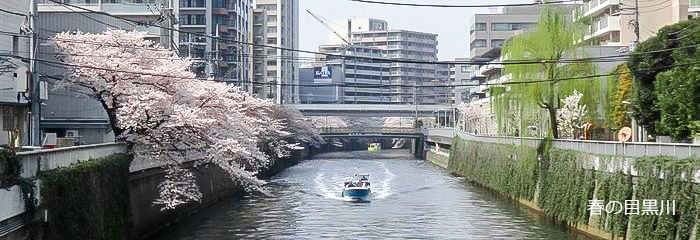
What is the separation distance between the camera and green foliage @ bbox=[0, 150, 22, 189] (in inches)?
588

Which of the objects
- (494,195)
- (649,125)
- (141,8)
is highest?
(141,8)

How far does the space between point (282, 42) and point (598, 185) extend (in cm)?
11300

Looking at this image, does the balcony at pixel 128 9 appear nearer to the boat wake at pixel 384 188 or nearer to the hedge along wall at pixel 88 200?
the boat wake at pixel 384 188

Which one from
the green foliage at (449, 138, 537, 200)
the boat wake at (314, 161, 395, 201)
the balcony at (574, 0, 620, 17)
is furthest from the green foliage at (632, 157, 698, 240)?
the balcony at (574, 0, 620, 17)

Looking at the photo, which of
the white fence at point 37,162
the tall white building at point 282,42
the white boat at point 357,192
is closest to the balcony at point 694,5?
the white boat at point 357,192

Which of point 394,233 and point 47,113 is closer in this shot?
point 394,233

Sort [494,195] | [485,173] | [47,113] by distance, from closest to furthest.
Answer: [47,113] < [494,195] < [485,173]

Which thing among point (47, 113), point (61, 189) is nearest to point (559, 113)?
point (47, 113)

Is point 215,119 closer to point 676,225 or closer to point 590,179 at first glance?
point 590,179

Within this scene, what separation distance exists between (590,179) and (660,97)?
18.9 ft

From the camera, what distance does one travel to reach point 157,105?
29.7m

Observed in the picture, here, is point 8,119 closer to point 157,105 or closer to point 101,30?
point 157,105

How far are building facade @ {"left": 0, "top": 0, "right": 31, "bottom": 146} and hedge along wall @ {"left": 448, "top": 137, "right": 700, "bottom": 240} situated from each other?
2098 cm

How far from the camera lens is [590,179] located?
30.3m
